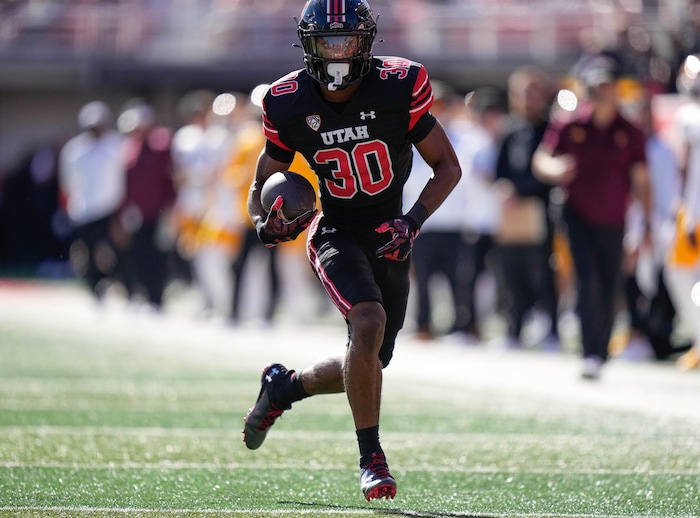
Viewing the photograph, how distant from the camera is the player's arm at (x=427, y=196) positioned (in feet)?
17.2

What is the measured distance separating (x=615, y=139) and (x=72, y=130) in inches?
742

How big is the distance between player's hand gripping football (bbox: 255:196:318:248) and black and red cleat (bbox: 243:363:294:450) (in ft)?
2.24

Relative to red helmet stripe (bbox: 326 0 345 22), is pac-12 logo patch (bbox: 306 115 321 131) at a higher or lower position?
lower

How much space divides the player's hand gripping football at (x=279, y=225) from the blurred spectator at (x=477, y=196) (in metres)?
6.54

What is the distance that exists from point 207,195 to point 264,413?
8694mm

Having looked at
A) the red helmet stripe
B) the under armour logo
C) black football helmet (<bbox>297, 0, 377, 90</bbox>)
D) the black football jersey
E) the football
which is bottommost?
the under armour logo

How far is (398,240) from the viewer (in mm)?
5230

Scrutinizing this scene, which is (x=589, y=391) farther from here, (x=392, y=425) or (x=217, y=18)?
(x=217, y=18)

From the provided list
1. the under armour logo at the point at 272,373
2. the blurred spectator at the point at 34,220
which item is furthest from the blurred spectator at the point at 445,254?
the blurred spectator at the point at 34,220

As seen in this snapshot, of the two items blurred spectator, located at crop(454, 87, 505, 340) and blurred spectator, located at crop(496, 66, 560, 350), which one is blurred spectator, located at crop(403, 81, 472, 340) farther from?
blurred spectator, located at crop(496, 66, 560, 350)

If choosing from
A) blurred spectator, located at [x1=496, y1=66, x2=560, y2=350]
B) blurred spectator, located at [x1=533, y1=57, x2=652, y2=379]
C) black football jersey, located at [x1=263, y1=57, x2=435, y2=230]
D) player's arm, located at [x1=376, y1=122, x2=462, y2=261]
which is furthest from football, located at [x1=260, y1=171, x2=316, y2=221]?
blurred spectator, located at [x1=496, y1=66, x2=560, y2=350]

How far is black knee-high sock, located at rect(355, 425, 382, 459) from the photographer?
5.14 metres

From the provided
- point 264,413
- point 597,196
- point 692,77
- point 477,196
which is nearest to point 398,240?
point 264,413

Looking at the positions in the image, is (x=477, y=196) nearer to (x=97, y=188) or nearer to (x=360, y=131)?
(x=97, y=188)
